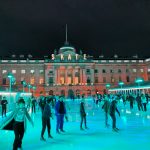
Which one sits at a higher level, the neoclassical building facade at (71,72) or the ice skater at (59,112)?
the neoclassical building facade at (71,72)

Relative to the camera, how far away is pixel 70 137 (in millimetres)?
10133

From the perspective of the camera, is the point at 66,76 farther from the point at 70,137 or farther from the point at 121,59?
the point at 70,137

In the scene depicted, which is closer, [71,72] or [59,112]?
[59,112]

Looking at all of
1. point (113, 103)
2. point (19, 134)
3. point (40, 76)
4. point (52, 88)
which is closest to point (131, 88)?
point (52, 88)

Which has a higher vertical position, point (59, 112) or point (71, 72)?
point (71, 72)

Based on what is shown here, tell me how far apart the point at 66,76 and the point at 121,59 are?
23.6 metres

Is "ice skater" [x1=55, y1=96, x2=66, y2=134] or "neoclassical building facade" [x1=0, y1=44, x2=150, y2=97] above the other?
"neoclassical building facade" [x1=0, y1=44, x2=150, y2=97]

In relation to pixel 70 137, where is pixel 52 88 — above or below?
above

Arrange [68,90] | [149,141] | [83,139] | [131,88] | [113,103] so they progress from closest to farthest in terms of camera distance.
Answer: [149,141], [83,139], [113,103], [131,88], [68,90]

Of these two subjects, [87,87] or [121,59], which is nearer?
[87,87]

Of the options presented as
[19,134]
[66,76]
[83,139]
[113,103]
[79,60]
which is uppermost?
[79,60]

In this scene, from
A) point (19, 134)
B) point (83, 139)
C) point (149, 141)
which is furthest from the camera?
point (83, 139)

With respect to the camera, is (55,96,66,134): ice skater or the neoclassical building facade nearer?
(55,96,66,134): ice skater

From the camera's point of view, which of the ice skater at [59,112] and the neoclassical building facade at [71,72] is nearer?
the ice skater at [59,112]
